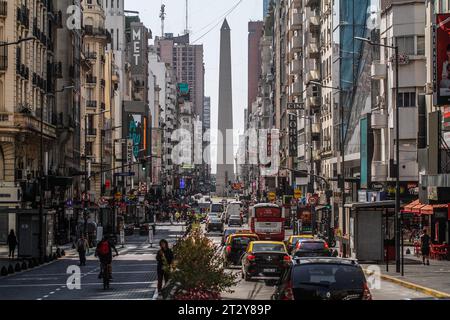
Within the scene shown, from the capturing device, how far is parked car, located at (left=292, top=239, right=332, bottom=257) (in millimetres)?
42484

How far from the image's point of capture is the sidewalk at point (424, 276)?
108 ft

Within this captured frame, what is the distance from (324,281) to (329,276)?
1.06 feet

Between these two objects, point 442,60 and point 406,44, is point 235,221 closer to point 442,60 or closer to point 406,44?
point 406,44

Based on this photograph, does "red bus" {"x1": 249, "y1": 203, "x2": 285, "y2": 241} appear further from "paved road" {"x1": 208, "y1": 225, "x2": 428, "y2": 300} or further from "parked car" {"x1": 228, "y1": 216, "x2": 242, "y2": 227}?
"paved road" {"x1": 208, "y1": 225, "x2": 428, "y2": 300}

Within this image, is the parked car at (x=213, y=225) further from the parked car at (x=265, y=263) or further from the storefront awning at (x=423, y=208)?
the parked car at (x=265, y=263)

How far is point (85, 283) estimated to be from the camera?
38.6 meters

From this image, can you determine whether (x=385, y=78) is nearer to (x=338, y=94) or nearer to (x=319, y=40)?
(x=338, y=94)

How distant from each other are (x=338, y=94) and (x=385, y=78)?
2040cm

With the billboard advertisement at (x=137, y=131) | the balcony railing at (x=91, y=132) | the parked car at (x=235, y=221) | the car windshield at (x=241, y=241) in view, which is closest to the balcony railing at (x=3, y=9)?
the car windshield at (x=241, y=241)

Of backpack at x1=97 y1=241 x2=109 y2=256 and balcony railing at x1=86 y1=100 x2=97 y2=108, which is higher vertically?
balcony railing at x1=86 y1=100 x2=97 y2=108

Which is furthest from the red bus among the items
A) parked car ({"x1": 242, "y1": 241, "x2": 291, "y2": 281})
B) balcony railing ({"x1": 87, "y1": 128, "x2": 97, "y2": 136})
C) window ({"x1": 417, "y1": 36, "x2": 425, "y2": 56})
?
balcony railing ({"x1": 87, "y1": 128, "x2": 97, "y2": 136})

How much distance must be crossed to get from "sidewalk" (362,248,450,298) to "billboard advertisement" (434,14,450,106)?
7856 millimetres

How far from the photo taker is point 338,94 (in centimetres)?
9244
